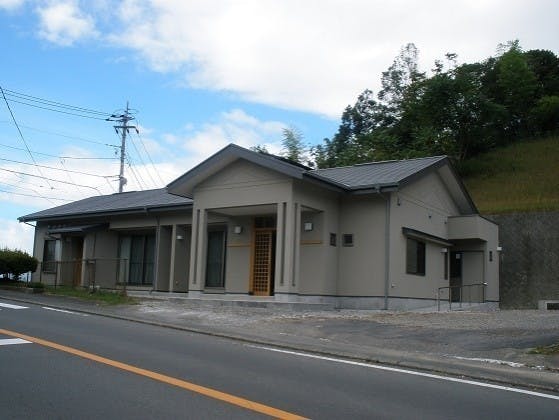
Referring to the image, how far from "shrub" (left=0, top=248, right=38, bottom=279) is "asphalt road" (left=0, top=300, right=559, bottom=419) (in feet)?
51.2

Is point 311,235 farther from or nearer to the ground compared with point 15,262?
farther from the ground

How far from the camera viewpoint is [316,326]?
555 inches

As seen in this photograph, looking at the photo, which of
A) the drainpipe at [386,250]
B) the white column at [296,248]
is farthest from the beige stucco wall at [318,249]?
the drainpipe at [386,250]

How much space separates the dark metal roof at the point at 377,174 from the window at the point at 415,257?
2380 mm

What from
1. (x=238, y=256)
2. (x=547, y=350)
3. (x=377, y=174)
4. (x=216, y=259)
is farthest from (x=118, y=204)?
(x=547, y=350)

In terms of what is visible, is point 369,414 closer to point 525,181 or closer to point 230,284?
point 230,284

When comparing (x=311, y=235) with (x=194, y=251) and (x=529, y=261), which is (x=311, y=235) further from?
(x=529, y=261)

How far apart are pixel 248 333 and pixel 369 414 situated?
6701 mm

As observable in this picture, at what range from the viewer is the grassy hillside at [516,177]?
119 ft

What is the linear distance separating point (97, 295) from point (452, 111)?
34723mm

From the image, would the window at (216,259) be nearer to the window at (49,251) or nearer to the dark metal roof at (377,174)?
the dark metal roof at (377,174)

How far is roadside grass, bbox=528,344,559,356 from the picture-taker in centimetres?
1036

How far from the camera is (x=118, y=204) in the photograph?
28.0 m

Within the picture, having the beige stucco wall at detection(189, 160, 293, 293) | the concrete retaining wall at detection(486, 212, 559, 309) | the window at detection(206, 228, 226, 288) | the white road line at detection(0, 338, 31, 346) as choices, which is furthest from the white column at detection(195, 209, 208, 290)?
the concrete retaining wall at detection(486, 212, 559, 309)
